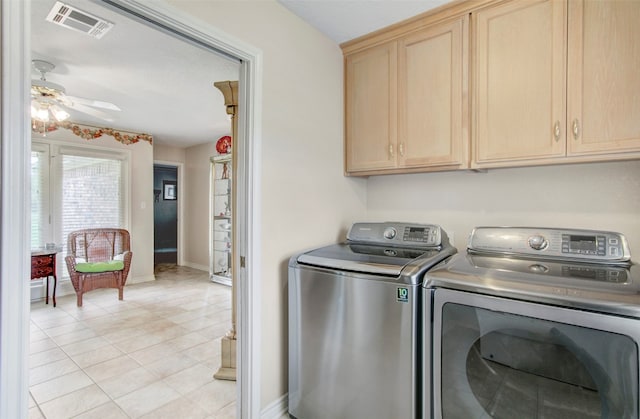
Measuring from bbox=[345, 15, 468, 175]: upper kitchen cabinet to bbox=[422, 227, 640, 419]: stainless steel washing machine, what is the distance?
717mm

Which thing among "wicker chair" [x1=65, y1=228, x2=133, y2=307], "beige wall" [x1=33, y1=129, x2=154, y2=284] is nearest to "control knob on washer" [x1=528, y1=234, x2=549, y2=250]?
"wicker chair" [x1=65, y1=228, x2=133, y2=307]

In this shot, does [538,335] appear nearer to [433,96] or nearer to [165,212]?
[433,96]

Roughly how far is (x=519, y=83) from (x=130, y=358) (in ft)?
10.7

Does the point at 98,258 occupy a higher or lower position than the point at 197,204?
lower

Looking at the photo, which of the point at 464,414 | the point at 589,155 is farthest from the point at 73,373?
the point at 589,155

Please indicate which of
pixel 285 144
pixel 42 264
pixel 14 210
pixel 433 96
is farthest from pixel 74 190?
pixel 433 96

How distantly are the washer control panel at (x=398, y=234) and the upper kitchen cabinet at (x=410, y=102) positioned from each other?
356mm

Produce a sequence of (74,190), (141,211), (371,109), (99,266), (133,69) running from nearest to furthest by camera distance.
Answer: (371,109)
(133,69)
(99,266)
(74,190)
(141,211)

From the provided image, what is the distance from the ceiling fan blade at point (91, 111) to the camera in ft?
10.5

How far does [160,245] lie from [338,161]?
20.8 feet

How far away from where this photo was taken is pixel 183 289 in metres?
4.66

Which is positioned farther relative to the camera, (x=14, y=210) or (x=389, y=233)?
(x=389, y=233)

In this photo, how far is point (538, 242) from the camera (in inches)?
61.5

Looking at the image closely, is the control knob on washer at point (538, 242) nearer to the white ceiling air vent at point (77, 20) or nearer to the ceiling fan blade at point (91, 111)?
the white ceiling air vent at point (77, 20)
